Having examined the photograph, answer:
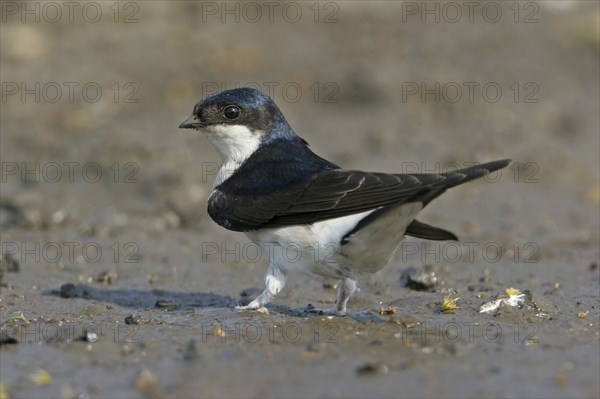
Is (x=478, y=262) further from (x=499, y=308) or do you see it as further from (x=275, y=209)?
(x=275, y=209)

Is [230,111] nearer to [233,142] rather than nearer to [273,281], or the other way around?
[233,142]

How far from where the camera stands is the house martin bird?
5449 mm

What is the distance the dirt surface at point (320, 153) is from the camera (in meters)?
5.04

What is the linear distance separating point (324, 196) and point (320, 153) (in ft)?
15.0

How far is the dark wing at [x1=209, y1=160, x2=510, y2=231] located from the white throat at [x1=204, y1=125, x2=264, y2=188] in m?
0.18

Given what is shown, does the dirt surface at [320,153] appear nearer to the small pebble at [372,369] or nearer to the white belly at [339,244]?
the small pebble at [372,369]

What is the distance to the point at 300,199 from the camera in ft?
19.1

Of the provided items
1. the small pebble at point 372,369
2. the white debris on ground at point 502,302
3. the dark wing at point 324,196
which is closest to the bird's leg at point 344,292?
the dark wing at point 324,196

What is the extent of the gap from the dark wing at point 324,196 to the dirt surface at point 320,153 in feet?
1.82

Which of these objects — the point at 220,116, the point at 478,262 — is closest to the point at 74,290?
the point at 220,116

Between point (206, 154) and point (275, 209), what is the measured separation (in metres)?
4.33

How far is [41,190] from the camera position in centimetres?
918

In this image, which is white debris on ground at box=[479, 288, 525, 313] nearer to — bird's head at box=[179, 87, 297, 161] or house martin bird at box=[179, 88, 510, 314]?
house martin bird at box=[179, 88, 510, 314]

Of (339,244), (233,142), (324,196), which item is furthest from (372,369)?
(233,142)
